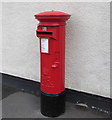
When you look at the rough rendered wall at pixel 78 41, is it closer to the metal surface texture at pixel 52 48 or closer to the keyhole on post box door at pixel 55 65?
the metal surface texture at pixel 52 48

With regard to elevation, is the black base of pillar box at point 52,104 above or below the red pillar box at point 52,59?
below

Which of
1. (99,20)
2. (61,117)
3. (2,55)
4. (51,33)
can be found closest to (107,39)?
(99,20)

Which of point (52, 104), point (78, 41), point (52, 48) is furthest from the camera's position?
point (78, 41)

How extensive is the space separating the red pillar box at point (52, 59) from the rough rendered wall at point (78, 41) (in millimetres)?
330

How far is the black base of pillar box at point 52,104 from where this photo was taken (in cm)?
270

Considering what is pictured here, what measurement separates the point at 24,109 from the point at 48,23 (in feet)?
4.66

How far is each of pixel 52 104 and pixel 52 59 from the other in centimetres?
67

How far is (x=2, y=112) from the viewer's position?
9.45 ft

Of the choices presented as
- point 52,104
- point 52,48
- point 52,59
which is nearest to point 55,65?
point 52,59

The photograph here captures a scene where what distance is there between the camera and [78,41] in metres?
2.88

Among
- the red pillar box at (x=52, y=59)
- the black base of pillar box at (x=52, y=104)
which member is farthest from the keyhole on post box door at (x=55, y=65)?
the black base of pillar box at (x=52, y=104)

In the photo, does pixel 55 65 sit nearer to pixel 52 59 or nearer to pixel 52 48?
pixel 52 59

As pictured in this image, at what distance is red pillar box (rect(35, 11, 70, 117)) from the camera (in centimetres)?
245

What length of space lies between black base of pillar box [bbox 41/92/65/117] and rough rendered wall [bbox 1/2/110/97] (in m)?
0.43
